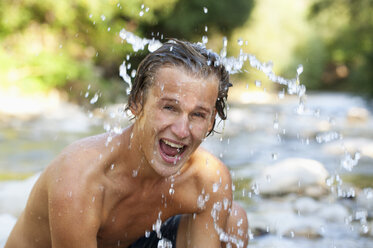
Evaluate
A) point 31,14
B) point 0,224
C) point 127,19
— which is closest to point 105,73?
point 127,19

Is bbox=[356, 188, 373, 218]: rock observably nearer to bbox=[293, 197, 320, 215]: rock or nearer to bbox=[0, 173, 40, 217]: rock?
bbox=[293, 197, 320, 215]: rock

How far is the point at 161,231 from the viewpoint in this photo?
279cm

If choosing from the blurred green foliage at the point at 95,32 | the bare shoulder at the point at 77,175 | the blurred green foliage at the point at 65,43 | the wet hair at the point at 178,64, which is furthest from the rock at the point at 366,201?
the blurred green foliage at the point at 65,43

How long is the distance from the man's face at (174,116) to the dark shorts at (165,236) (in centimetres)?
63

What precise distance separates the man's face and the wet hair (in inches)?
1.1

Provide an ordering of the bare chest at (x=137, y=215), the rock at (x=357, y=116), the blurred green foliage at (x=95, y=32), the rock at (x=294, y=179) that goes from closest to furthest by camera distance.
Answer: the bare chest at (x=137, y=215) < the rock at (x=294, y=179) < the blurred green foliage at (x=95, y=32) < the rock at (x=357, y=116)

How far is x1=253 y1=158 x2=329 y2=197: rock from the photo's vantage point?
17.0ft

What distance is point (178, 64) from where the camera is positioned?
224 cm

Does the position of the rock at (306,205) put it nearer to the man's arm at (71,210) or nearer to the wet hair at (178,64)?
the wet hair at (178,64)

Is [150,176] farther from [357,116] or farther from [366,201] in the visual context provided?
[357,116]

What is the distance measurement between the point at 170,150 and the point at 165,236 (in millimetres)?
707

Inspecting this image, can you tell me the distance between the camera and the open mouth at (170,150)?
2.26 metres

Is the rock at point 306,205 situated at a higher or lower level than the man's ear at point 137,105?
higher

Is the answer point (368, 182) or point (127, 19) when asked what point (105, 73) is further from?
point (368, 182)
